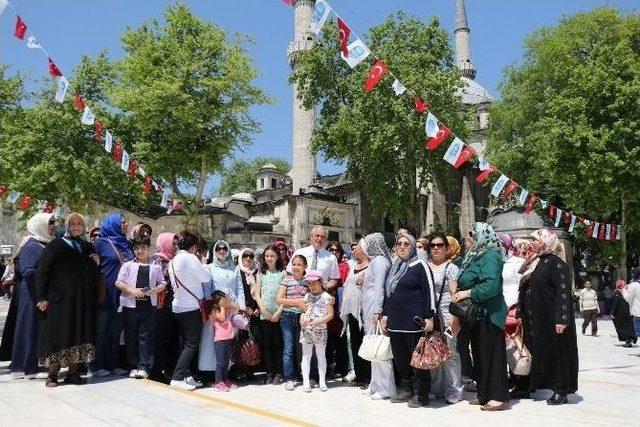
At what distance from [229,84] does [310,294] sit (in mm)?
20235

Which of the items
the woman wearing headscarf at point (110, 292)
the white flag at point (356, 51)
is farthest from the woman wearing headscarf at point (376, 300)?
the white flag at point (356, 51)

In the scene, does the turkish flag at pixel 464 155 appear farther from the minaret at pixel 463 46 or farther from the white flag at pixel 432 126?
the minaret at pixel 463 46

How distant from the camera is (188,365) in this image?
23.1 feet

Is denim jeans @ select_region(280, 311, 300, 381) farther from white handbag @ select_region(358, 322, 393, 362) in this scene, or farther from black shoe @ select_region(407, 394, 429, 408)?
black shoe @ select_region(407, 394, 429, 408)

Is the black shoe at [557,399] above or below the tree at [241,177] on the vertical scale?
below

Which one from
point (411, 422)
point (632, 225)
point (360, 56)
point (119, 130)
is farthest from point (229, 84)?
point (411, 422)

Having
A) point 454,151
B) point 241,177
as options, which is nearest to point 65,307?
point 454,151

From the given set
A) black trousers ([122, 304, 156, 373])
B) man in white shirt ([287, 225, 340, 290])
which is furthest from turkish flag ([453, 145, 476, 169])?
black trousers ([122, 304, 156, 373])

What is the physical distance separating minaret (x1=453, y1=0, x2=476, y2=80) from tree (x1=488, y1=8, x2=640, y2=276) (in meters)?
38.6

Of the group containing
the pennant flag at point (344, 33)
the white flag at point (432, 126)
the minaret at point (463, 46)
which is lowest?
the white flag at point (432, 126)

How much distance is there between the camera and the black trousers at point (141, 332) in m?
7.23

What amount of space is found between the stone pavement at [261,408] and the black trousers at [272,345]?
0.34m

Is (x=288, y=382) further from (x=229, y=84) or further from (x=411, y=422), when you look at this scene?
(x=229, y=84)

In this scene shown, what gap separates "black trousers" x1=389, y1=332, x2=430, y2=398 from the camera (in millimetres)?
6000
